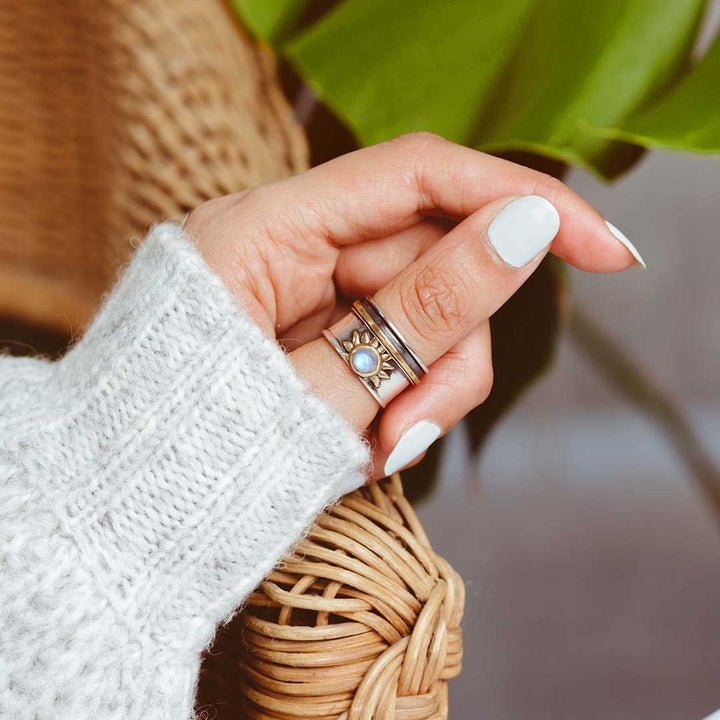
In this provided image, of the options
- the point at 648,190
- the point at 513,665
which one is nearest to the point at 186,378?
the point at 513,665

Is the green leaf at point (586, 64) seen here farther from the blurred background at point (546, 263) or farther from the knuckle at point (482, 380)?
the knuckle at point (482, 380)

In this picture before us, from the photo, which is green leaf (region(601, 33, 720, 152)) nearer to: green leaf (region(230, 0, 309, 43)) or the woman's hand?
the woman's hand

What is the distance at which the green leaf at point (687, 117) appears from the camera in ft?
1.85

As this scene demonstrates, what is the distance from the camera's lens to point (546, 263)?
30.8 inches

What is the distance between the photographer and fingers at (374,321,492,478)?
0.48m

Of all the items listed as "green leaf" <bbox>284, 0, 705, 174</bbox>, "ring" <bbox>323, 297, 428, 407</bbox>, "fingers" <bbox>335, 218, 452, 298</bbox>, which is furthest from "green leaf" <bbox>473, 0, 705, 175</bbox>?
"ring" <bbox>323, 297, 428, 407</bbox>

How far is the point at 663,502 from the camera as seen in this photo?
65cm

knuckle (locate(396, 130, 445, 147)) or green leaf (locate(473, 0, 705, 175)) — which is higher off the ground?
knuckle (locate(396, 130, 445, 147))

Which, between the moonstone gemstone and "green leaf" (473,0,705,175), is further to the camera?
"green leaf" (473,0,705,175)

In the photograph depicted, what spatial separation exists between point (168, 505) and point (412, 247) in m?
0.23

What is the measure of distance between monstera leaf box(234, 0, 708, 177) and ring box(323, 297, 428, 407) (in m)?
0.25

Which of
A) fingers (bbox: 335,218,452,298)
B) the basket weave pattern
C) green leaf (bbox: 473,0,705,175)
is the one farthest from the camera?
green leaf (bbox: 473,0,705,175)

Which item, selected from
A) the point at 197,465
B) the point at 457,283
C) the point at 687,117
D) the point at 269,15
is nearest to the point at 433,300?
the point at 457,283

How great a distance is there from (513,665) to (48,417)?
365 mm
